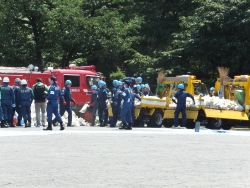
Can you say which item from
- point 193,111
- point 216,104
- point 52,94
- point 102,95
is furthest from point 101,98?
point 216,104

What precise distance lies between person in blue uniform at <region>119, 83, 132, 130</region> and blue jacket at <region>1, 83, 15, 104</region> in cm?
410

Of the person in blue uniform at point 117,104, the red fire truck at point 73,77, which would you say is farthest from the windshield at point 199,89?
the red fire truck at point 73,77

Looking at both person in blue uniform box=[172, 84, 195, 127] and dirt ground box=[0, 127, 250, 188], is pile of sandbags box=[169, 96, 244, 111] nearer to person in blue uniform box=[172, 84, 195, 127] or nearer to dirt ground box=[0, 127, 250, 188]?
person in blue uniform box=[172, 84, 195, 127]

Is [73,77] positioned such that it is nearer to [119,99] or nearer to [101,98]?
[101,98]

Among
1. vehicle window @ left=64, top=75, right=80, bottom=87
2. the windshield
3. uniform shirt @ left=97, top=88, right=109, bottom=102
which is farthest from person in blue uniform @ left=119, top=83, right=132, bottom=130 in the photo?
vehicle window @ left=64, top=75, right=80, bottom=87

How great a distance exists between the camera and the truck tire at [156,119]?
27578mm

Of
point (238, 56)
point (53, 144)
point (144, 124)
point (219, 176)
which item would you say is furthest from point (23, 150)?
point (238, 56)

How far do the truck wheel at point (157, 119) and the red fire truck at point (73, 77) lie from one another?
133 inches

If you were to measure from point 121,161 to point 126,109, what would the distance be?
10.3 metres

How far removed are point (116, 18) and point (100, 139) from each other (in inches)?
770

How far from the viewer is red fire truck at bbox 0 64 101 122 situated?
97.3ft

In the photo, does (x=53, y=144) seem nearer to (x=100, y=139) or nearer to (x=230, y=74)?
(x=100, y=139)

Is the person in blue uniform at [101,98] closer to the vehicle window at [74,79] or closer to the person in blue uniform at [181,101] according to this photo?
the person in blue uniform at [181,101]

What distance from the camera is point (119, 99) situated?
26.5m
